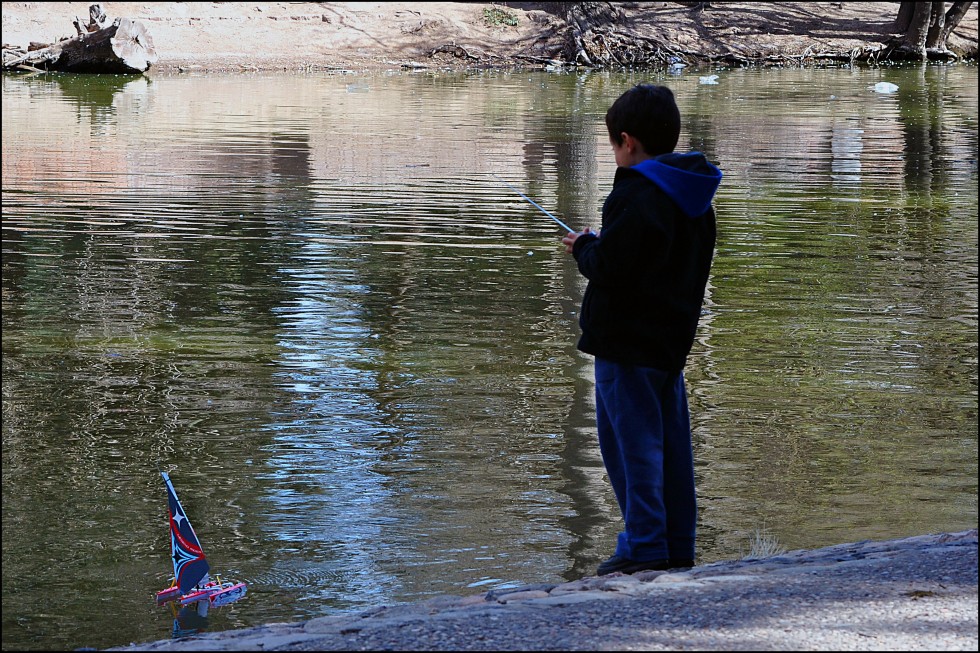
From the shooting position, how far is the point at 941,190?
12.6m

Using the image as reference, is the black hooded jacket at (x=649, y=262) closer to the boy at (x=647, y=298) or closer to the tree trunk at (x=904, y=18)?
the boy at (x=647, y=298)

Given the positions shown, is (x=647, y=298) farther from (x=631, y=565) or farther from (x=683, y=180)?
(x=631, y=565)

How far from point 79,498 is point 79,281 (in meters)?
4.01

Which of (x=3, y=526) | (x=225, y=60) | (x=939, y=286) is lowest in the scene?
(x=3, y=526)

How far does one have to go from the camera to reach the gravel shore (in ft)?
10.6

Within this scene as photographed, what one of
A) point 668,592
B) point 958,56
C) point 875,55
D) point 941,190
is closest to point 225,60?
point 875,55

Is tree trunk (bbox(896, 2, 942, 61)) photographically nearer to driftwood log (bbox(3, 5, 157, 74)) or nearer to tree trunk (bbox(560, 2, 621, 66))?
tree trunk (bbox(560, 2, 621, 66))

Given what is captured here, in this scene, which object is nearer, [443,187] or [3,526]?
[3,526]

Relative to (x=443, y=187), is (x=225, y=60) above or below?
above

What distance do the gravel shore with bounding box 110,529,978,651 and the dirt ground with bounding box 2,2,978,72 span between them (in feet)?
90.8

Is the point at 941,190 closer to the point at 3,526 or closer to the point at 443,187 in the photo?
the point at 443,187

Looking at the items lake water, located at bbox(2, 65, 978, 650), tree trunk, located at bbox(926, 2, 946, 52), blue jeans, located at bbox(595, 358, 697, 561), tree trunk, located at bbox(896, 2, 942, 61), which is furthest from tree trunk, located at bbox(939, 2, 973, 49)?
blue jeans, located at bbox(595, 358, 697, 561)

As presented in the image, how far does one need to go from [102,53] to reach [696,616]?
26811 mm

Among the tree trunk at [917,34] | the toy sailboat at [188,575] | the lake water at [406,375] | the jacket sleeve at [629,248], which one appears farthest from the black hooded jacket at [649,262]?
the tree trunk at [917,34]
